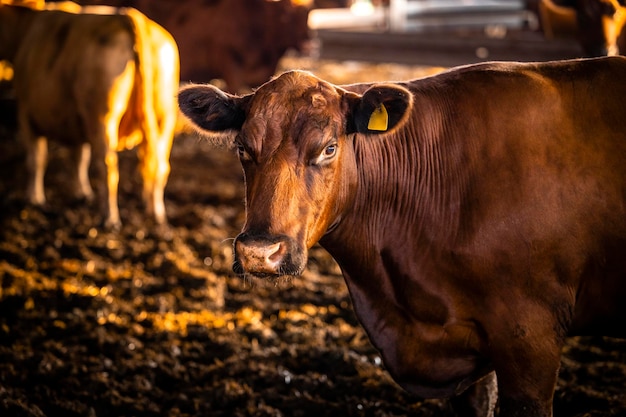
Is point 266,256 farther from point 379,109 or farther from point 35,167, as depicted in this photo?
point 35,167

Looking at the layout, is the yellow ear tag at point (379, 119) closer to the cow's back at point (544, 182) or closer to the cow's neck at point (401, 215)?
the cow's neck at point (401, 215)

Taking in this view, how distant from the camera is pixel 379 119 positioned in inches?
120

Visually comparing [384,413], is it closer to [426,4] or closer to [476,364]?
[476,364]

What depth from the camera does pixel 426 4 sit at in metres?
13.4

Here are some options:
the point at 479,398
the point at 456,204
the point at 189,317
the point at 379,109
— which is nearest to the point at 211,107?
the point at 379,109

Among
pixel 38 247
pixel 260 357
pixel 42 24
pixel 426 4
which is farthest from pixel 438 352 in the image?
pixel 426 4

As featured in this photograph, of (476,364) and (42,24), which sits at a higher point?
(42,24)

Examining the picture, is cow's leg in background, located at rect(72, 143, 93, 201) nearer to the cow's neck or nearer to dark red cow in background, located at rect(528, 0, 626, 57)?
dark red cow in background, located at rect(528, 0, 626, 57)

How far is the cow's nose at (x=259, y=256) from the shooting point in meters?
2.77

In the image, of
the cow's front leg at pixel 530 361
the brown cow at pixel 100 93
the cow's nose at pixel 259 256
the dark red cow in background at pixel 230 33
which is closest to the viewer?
the cow's nose at pixel 259 256

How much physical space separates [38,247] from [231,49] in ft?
21.7

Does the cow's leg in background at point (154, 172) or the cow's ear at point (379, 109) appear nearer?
the cow's ear at point (379, 109)

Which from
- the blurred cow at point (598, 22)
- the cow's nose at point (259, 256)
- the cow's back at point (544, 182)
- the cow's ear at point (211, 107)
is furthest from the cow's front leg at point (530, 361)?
the blurred cow at point (598, 22)

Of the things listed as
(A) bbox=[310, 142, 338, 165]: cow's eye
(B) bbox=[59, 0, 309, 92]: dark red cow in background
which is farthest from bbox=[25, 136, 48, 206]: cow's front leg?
(A) bbox=[310, 142, 338, 165]: cow's eye
